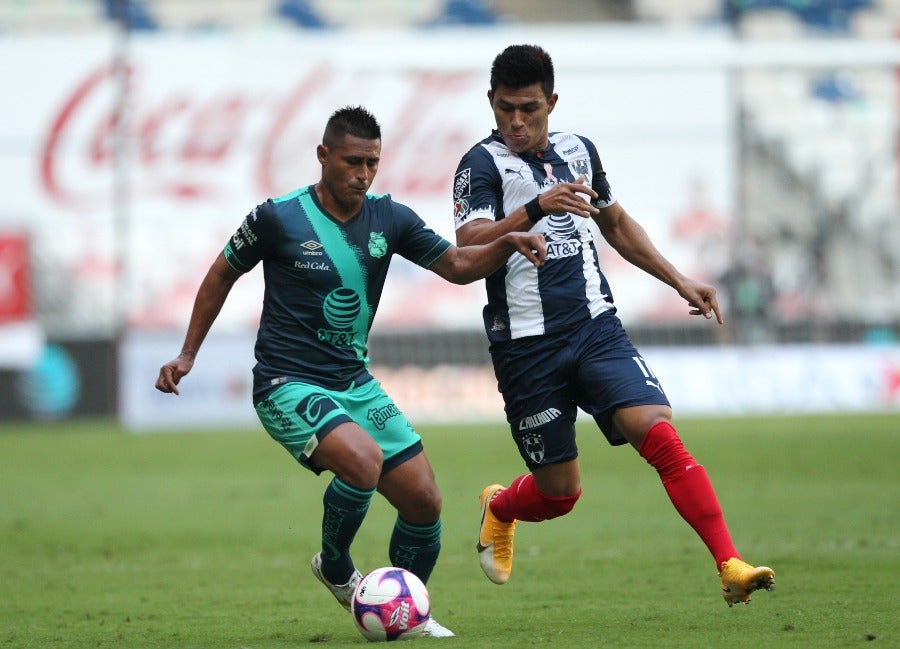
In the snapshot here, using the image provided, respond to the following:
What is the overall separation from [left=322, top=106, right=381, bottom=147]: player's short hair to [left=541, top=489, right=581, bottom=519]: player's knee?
1.98m

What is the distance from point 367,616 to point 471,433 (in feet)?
45.9

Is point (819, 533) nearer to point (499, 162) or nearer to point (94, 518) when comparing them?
point (499, 162)

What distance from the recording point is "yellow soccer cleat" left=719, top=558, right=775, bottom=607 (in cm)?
597

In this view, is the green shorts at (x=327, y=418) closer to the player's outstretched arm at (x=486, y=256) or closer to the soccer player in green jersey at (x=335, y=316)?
the soccer player in green jersey at (x=335, y=316)

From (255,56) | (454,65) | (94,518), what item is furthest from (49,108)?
(94,518)

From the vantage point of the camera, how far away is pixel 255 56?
84.6ft

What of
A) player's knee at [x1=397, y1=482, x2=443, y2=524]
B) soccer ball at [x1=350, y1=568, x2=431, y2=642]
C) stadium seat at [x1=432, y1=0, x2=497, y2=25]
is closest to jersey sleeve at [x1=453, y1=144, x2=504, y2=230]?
player's knee at [x1=397, y1=482, x2=443, y2=524]

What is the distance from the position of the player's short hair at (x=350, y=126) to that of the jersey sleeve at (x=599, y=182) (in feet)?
3.58

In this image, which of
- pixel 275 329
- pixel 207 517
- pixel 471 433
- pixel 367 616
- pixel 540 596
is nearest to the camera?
pixel 367 616

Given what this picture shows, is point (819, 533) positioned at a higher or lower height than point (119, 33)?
lower

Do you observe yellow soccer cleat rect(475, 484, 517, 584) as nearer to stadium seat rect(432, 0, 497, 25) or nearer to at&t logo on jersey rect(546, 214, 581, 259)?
at&t logo on jersey rect(546, 214, 581, 259)

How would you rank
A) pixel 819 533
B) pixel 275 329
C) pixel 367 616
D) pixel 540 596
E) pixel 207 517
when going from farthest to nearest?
pixel 207 517 < pixel 819 533 < pixel 540 596 < pixel 275 329 < pixel 367 616

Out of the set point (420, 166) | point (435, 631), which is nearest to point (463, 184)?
point (435, 631)

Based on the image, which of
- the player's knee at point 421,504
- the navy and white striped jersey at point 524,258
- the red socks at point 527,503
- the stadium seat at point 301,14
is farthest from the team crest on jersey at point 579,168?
the stadium seat at point 301,14
